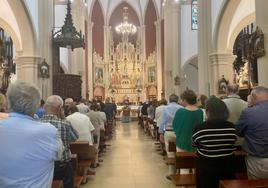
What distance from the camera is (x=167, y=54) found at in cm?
2409

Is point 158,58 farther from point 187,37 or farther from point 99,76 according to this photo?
point 187,37

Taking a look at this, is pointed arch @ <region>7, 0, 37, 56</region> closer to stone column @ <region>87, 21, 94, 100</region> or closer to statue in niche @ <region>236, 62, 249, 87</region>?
statue in niche @ <region>236, 62, 249, 87</region>

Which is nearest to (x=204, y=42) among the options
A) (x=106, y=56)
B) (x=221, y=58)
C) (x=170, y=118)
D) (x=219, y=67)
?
(x=221, y=58)

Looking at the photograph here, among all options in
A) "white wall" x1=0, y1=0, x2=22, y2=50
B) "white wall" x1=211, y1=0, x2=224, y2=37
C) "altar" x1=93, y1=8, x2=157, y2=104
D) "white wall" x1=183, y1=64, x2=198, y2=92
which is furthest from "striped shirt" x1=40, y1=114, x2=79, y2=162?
"altar" x1=93, y1=8, x2=157, y2=104

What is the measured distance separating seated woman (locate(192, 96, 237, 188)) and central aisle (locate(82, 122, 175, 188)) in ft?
8.70

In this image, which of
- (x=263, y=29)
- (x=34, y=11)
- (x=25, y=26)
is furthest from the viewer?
(x=34, y=11)

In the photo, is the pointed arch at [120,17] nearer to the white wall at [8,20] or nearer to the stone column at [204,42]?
the white wall at [8,20]

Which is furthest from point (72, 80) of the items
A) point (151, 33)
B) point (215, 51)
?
point (151, 33)

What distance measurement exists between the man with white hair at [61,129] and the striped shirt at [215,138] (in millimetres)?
1513

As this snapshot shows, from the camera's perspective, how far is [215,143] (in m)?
3.88

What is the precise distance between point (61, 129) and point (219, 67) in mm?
9269

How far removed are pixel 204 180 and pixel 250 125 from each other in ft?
2.55

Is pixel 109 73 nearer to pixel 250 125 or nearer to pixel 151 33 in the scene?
pixel 151 33

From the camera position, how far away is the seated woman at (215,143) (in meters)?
3.88
